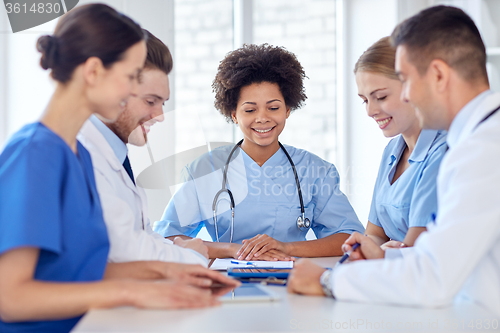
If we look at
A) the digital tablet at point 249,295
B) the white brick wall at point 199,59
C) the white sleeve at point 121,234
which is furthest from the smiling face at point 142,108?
the white brick wall at point 199,59

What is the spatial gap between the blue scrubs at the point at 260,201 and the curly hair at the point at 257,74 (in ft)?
1.03

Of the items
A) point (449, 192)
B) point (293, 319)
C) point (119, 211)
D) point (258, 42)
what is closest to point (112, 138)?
point (119, 211)

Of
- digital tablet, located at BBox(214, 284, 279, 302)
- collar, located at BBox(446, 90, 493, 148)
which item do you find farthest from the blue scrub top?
digital tablet, located at BBox(214, 284, 279, 302)

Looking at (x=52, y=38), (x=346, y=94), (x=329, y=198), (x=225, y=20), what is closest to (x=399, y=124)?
(x=329, y=198)

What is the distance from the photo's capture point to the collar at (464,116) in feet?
3.03

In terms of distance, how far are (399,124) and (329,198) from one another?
1.49 feet

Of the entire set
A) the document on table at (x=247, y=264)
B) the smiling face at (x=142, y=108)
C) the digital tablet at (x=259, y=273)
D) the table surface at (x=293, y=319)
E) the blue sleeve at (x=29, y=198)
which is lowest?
the document on table at (x=247, y=264)

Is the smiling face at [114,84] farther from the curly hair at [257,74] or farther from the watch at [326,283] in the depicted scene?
the curly hair at [257,74]

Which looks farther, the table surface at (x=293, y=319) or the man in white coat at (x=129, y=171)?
the man in white coat at (x=129, y=171)

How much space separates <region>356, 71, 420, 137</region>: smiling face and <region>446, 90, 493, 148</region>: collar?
70cm

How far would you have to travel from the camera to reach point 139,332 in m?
0.71

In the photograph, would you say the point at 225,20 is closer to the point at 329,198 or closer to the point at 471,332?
the point at 329,198

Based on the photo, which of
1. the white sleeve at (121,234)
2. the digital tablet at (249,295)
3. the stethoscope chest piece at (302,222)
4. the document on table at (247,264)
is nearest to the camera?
the digital tablet at (249,295)

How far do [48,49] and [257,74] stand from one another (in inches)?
46.1
